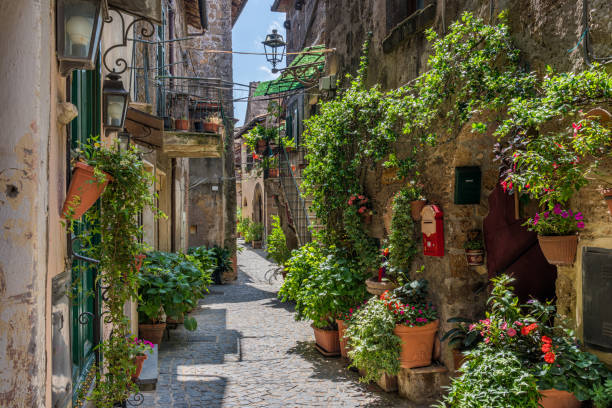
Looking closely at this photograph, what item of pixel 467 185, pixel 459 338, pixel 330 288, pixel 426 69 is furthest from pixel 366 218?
pixel 459 338

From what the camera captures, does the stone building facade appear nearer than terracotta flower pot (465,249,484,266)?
Yes

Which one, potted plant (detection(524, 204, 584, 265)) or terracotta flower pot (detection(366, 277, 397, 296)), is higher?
potted plant (detection(524, 204, 584, 265))

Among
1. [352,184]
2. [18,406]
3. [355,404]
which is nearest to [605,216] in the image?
[355,404]

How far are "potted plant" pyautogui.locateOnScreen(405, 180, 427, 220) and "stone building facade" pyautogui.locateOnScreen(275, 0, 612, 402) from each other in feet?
0.28

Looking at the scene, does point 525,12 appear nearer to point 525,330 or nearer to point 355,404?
point 525,330

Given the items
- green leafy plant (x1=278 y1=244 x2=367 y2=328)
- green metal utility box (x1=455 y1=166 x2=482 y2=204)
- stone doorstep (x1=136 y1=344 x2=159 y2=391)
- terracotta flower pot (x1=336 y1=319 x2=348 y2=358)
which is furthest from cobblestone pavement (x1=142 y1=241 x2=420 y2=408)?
green metal utility box (x1=455 y1=166 x2=482 y2=204)

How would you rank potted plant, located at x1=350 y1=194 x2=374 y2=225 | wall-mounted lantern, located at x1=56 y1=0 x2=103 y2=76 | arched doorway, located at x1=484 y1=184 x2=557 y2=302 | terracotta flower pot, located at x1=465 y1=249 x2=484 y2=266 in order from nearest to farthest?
1. wall-mounted lantern, located at x1=56 y1=0 x2=103 y2=76
2. arched doorway, located at x1=484 y1=184 x2=557 y2=302
3. terracotta flower pot, located at x1=465 y1=249 x2=484 y2=266
4. potted plant, located at x1=350 y1=194 x2=374 y2=225

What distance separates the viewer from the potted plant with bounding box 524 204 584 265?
3465 mm

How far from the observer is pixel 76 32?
2631 millimetres

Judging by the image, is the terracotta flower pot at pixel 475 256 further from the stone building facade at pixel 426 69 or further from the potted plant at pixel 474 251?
the stone building facade at pixel 426 69

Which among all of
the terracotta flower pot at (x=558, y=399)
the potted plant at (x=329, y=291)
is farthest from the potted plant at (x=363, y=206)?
the terracotta flower pot at (x=558, y=399)

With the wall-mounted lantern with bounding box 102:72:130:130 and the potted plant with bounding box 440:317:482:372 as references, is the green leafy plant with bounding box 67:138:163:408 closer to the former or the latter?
the wall-mounted lantern with bounding box 102:72:130:130

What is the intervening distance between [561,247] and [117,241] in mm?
3060

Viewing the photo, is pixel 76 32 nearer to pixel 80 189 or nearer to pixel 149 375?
pixel 80 189
